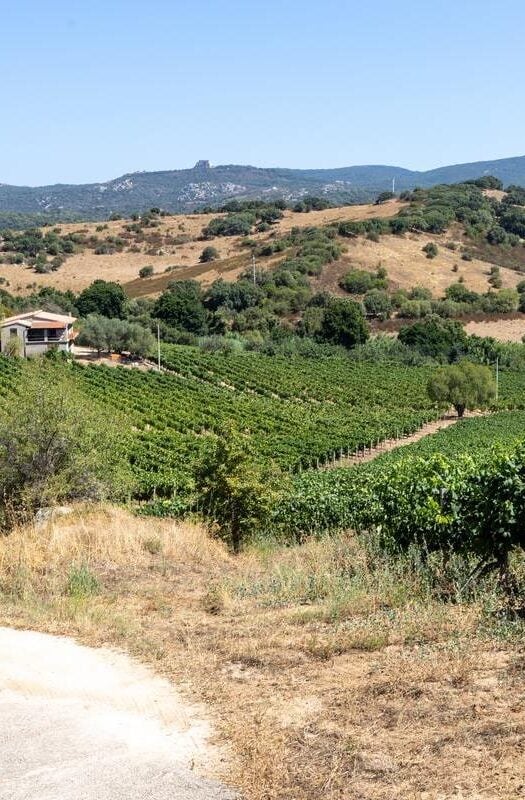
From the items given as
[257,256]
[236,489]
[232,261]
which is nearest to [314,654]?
[236,489]

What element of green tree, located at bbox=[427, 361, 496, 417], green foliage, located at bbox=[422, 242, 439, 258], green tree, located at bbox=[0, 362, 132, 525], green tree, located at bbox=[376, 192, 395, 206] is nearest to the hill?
green foliage, located at bbox=[422, 242, 439, 258]

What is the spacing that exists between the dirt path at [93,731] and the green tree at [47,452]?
9.33 metres

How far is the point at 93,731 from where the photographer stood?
754 cm

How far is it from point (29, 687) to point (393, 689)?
3.40 m

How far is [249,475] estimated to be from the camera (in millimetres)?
21297

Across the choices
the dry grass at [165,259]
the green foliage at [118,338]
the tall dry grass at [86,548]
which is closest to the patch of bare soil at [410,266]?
the dry grass at [165,259]

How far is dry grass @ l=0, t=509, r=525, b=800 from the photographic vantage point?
678 centimetres

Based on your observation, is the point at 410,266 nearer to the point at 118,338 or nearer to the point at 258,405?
the point at 118,338

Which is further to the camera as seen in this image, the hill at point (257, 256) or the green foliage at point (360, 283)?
the hill at point (257, 256)

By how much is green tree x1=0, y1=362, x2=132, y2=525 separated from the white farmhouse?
59.2m

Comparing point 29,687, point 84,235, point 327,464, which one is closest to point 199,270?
point 84,235

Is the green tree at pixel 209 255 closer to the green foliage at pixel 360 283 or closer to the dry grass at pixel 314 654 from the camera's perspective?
the green foliage at pixel 360 283

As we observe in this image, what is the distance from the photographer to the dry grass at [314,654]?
6.78m

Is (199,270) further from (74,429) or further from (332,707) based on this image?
(332,707)
